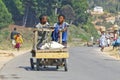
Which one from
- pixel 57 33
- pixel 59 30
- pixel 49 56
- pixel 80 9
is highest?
pixel 80 9

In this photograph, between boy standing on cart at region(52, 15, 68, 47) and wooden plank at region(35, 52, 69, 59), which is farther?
boy standing on cart at region(52, 15, 68, 47)

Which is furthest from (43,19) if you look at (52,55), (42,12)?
(42,12)

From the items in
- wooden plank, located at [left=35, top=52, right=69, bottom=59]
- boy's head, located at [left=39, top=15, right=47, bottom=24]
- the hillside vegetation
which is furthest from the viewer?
the hillside vegetation

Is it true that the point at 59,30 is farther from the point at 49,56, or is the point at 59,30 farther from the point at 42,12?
the point at 42,12

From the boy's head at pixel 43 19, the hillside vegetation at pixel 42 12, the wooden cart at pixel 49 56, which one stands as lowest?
the wooden cart at pixel 49 56

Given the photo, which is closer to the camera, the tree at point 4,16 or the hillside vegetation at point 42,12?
the tree at point 4,16

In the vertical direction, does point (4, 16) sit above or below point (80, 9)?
below

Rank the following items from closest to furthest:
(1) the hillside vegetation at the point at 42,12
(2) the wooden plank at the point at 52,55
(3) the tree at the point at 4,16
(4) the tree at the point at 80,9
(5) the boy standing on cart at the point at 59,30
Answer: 1. (2) the wooden plank at the point at 52,55
2. (5) the boy standing on cart at the point at 59,30
3. (3) the tree at the point at 4,16
4. (1) the hillside vegetation at the point at 42,12
5. (4) the tree at the point at 80,9

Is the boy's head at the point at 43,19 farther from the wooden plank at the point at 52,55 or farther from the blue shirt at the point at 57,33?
the wooden plank at the point at 52,55

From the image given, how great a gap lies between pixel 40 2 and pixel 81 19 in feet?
45.9

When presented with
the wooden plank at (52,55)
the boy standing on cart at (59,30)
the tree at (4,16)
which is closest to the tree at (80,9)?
the tree at (4,16)

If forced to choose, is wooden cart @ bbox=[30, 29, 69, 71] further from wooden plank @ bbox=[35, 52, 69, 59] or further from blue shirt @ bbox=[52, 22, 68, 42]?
blue shirt @ bbox=[52, 22, 68, 42]

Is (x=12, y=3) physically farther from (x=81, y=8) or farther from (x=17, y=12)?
(x=81, y=8)

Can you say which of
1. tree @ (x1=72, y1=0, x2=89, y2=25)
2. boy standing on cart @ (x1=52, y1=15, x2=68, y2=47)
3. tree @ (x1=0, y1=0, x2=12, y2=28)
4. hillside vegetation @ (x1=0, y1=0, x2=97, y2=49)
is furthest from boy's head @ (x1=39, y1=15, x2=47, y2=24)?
tree @ (x1=72, y1=0, x2=89, y2=25)
